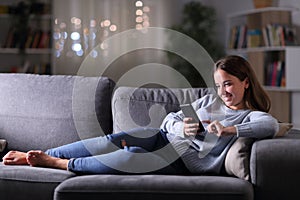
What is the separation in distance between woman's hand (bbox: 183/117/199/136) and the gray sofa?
0.22m

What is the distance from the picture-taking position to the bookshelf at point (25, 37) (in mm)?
6262

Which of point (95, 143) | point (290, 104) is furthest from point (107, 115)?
point (290, 104)

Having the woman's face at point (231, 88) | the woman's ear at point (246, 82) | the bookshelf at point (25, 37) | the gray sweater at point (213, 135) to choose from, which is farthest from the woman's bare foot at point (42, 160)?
the bookshelf at point (25, 37)

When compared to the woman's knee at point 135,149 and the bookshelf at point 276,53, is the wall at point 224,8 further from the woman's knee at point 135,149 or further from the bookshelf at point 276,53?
the woman's knee at point 135,149

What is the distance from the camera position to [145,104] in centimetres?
289

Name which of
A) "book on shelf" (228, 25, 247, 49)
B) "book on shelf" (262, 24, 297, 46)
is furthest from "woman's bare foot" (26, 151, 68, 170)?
"book on shelf" (228, 25, 247, 49)

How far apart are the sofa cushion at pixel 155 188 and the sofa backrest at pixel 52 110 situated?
68cm

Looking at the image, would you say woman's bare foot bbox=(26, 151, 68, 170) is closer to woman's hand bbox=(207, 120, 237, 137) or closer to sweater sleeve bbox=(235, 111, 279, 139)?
woman's hand bbox=(207, 120, 237, 137)

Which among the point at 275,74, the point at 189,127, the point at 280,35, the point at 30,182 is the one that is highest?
the point at 280,35

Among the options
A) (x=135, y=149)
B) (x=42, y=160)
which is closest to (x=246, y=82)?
(x=135, y=149)

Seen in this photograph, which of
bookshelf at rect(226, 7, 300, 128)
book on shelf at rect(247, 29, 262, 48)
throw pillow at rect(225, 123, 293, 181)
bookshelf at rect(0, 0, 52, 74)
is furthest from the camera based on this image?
bookshelf at rect(0, 0, 52, 74)

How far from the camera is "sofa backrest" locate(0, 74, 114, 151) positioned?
9.63 ft

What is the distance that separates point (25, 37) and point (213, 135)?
4.19 m

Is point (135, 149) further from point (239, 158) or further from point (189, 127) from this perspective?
point (239, 158)
